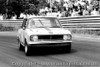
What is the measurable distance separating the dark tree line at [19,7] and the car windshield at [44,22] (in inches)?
1197

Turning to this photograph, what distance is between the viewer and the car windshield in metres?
11.5

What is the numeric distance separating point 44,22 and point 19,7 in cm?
3414

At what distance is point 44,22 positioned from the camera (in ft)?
38.8

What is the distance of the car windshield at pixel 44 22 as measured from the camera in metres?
11.5

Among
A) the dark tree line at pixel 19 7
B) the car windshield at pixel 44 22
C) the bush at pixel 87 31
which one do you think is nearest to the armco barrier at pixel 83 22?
the bush at pixel 87 31

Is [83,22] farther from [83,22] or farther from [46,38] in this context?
[46,38]

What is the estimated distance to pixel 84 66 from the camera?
25.1ft

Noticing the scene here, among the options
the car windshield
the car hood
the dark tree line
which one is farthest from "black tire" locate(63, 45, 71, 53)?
the dark tree line

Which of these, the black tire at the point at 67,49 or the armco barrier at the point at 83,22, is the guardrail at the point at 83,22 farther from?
the black tire at the point at 67,49

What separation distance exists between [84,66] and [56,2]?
1372 inches

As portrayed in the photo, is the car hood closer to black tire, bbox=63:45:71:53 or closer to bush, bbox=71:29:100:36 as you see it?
black tire, bbox=63:45:71:53

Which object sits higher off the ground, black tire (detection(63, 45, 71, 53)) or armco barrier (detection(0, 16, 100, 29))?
black tire (detection(63, 45, 71, 53))

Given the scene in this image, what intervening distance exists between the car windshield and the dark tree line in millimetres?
30394

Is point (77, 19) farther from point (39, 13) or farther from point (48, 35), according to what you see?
point (39, 13)
